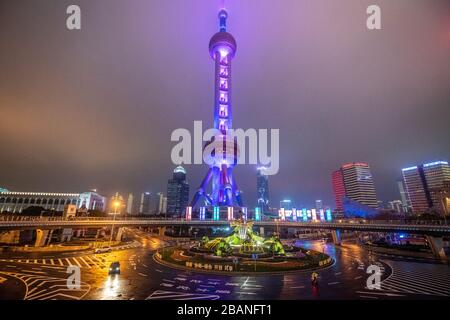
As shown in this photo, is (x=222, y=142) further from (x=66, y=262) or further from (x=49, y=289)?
(x=49, y=289)

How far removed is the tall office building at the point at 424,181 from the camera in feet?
584

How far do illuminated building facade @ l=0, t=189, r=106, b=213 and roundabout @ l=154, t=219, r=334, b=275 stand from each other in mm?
163130

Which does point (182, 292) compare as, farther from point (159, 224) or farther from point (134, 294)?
point (159, 224)

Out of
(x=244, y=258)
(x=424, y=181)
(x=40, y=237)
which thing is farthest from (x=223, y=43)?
(x=424, y=181)

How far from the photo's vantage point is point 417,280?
29.8m

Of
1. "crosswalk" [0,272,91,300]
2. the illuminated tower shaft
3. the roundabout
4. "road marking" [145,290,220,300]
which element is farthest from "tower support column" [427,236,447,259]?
the illuminated tower shaft

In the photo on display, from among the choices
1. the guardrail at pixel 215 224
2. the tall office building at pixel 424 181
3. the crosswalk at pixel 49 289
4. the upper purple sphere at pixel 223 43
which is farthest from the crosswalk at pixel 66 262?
the tall office building at pixel 424 181

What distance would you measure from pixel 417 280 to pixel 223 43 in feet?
461

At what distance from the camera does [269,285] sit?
2698cm

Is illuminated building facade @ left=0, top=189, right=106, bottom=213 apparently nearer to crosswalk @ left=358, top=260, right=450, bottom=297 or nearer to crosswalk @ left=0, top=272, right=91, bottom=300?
crosswalk @ left=0, top=272, right=91, bottom=300

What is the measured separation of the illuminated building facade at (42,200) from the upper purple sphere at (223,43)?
144262 millimetres

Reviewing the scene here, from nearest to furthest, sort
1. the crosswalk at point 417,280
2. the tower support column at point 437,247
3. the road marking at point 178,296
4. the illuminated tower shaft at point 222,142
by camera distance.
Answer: the road marking at point 178,296 → the crosswalk at point 417,280 → the tower support column at point 437,247 → the illuminated tower shaft at point 222,142

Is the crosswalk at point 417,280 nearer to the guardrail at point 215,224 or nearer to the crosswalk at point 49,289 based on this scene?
the guardrail at point 215,224
